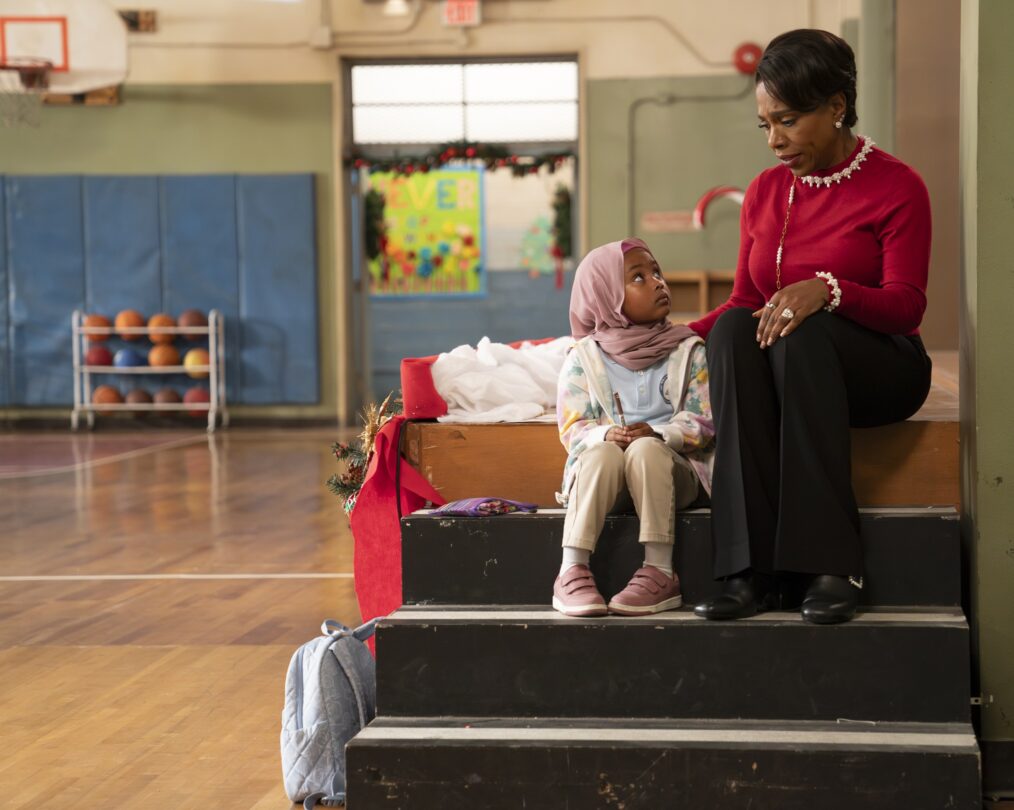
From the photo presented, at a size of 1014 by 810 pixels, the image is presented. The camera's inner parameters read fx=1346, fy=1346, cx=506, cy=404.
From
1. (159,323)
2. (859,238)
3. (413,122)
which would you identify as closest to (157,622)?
(859,238)

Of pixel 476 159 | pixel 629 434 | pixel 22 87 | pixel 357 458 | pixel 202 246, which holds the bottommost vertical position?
pixel 357 458

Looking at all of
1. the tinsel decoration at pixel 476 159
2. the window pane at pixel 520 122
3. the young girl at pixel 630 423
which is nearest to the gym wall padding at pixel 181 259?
the tinsel decoration at pixel 476 159

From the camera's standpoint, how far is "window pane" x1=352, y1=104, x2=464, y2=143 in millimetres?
10594

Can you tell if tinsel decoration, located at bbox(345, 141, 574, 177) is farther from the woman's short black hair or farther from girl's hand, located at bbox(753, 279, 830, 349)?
girl's hand, located at bbox(753, 279, 830, 349)

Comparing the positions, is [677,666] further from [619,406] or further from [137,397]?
[137,397]

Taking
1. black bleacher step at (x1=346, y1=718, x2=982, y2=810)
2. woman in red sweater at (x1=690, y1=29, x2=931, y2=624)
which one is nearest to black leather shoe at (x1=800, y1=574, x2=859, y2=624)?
woman in red sweater at (x1=690, y1=29, x2=931, y2=624)

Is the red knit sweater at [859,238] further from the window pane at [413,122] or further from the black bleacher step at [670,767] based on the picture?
the window pane at [413,122]

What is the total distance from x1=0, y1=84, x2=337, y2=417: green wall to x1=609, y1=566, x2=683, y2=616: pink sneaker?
8.40 m

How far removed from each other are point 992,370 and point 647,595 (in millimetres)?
733

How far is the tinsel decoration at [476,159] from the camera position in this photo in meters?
10.3

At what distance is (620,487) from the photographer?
2.45 meters

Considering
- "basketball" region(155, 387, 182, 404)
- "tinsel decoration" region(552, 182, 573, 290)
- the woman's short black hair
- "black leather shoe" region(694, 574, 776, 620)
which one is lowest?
"basketball" region(155, 387, 182, 404)

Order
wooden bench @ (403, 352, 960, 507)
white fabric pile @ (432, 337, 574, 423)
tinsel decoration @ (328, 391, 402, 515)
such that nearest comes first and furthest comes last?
wooden bench @ (403, 352, 960, 507), white fabric pile @ (432, 337, 574, 423), tinsel decoration @ (328, 391, 402, 515)

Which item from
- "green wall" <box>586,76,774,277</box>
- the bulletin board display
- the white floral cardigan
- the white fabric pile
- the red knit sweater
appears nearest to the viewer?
the red knit sweater
